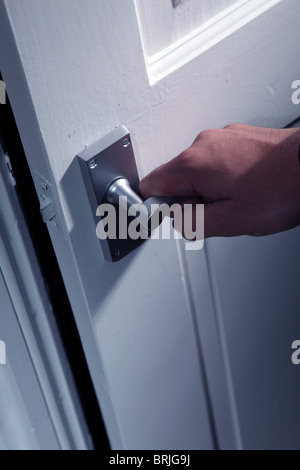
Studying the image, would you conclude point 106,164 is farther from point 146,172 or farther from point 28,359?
point 28,359

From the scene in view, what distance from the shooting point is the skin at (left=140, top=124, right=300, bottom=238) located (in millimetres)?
599

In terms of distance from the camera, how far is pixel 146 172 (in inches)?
24.2

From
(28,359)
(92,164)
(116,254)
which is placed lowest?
(28,359)

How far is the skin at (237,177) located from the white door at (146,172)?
1.1 inches

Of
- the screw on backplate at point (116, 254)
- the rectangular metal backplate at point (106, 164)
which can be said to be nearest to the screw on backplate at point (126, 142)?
the rectangular metal backplate at point (106, 164)

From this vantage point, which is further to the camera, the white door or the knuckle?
the knuckle

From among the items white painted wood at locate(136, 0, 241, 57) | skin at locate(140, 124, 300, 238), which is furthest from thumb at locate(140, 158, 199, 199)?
white painted wood at locate(136, 0, 241, 57)

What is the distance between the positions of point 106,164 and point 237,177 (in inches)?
5.0

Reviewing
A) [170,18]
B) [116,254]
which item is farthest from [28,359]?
[170,18]

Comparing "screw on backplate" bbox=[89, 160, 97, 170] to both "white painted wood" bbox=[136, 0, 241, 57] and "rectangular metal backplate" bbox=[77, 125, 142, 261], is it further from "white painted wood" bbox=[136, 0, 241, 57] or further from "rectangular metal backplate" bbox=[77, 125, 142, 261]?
"white painted wood" bbox=[136, 0, 241, 57]

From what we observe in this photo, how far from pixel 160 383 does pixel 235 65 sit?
0.38m

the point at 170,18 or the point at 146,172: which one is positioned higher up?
the point at 170,18

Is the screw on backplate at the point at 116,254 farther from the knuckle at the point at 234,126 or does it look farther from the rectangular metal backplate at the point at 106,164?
the knuckle at the point at 234,126

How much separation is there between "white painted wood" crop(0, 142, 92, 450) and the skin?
14cm
